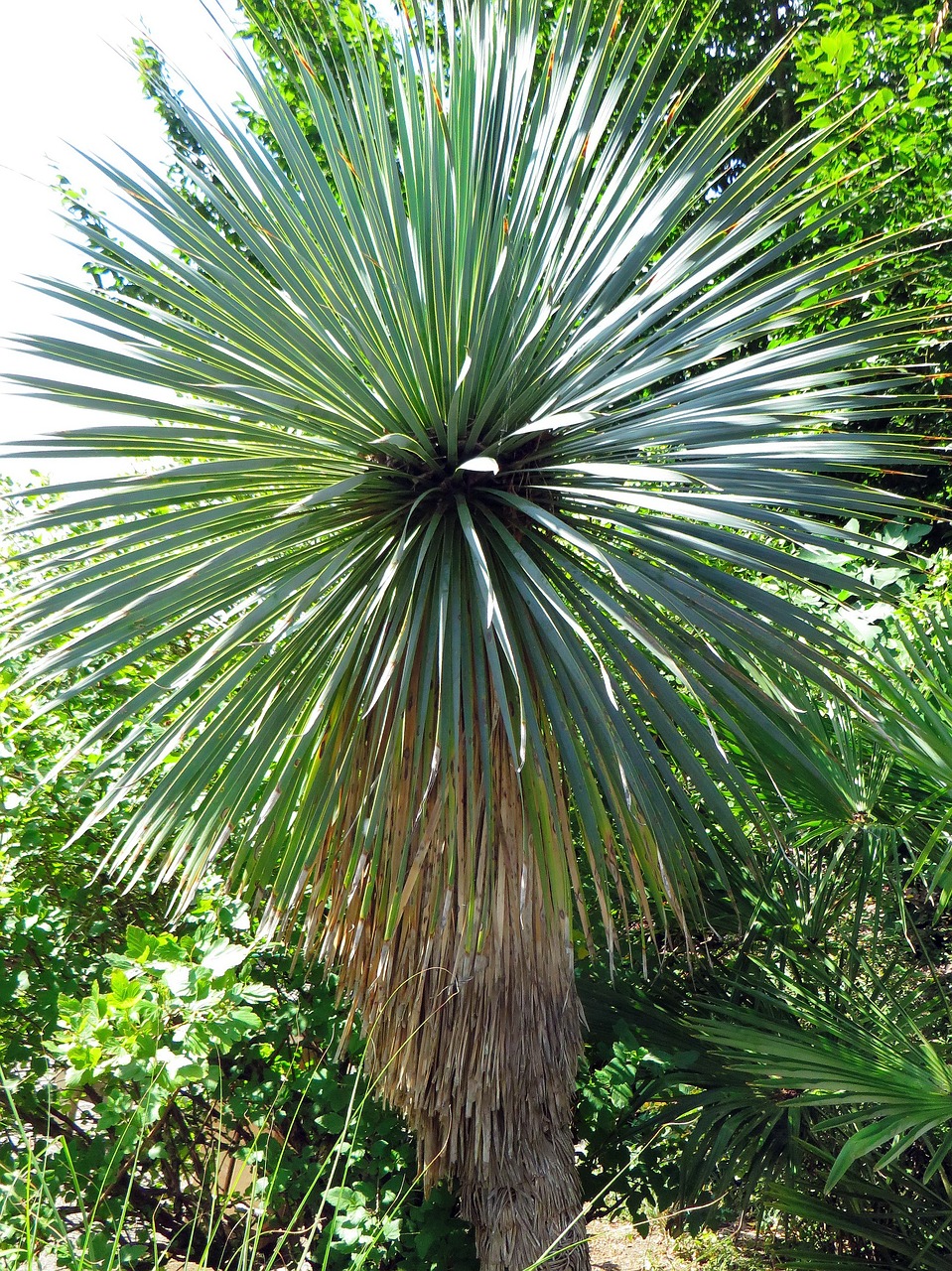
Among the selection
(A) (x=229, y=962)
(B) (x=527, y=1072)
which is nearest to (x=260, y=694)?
(A) (x=229, y=962)

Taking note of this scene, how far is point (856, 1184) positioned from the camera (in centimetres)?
292

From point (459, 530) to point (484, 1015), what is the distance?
46.7 inches

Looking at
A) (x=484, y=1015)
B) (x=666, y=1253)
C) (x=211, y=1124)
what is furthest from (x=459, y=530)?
(x=666, y=1253)

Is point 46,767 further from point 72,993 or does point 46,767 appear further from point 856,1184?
point 856,1184

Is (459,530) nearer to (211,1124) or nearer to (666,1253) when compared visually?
(211,1124)

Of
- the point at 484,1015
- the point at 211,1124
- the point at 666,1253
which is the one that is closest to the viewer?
the point at 484,1015

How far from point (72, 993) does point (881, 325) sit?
9.75 ft

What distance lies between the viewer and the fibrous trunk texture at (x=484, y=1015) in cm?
230

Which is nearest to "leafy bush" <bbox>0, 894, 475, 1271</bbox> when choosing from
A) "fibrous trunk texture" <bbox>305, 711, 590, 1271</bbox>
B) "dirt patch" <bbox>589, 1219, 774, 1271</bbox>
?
"fibrous trunk texture" <bbox>305, 711, 590, 1271</bbox>

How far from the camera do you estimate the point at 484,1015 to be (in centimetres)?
234

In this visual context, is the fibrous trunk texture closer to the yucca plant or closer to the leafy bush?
the yucca plant

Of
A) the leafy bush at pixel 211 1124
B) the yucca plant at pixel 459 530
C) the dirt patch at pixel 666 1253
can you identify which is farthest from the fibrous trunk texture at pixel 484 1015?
the dirt patch at pixel 666 1253

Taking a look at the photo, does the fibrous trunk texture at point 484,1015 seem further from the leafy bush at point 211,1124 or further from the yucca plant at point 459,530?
the leafy bush at point 211,1124

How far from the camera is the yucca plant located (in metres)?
2.19
